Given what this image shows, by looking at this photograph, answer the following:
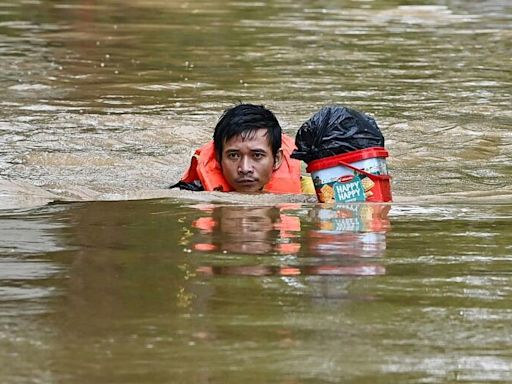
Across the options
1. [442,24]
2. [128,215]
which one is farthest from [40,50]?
[128,215]

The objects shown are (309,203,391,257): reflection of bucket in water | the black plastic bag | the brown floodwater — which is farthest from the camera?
the black plastic bag

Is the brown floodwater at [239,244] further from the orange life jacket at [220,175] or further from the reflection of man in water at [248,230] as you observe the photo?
the orange life jacket at [220,175]

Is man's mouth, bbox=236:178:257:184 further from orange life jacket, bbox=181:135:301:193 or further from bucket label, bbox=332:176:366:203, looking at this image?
bucket label, bbox=332:176:366:203

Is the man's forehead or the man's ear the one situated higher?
the man's forehead

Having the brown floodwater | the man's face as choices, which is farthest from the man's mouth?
the brown floodwater

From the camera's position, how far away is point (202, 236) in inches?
194

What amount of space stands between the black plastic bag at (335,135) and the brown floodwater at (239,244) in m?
0.27

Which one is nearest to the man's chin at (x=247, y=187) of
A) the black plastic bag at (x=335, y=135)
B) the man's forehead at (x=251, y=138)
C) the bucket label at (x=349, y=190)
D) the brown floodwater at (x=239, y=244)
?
the man's forehead at (x=251, y=138)

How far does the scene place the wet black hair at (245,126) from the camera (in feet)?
22.4

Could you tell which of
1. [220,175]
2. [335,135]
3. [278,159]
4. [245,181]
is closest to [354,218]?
[335,135]

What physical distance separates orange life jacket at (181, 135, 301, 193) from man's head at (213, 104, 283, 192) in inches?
1.4

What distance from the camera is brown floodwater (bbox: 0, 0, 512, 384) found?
3285 millimetres

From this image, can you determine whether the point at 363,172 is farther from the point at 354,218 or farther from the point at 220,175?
the point at 220,175

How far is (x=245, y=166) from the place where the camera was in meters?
6.76
